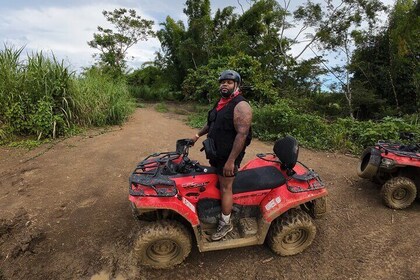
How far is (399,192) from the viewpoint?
391cm

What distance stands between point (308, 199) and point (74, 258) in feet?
7.60

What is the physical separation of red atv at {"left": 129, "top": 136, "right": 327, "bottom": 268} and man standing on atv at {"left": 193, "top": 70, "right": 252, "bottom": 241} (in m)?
0.10

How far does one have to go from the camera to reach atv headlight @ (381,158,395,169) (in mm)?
3871

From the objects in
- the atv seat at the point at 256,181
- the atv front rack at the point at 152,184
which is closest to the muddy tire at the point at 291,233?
the atv seat at the point at 256,181

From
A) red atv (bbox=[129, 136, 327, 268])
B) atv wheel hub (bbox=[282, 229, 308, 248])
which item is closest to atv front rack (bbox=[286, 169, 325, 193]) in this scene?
red atv (bbox=[129, 136, 327, 268])

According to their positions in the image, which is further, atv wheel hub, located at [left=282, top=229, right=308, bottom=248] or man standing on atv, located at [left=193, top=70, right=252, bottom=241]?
atv wheel hub, located at [left=282, top=229, right=308, bottom=248]

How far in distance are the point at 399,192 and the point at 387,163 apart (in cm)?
41

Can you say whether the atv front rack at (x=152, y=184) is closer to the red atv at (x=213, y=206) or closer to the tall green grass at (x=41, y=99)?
the red atv at (x=213, y=206)

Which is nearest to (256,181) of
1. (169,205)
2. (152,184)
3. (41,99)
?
(169,205)

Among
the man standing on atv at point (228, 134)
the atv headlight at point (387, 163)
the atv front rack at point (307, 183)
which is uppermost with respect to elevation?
the man standing on atv at point (228, 134)

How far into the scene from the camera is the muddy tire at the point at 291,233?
289cm

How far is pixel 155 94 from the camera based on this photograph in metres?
18.3

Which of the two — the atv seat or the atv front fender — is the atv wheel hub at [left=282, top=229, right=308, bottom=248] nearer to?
the atv seat

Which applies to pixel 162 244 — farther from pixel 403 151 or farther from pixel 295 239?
pixel 403 151
